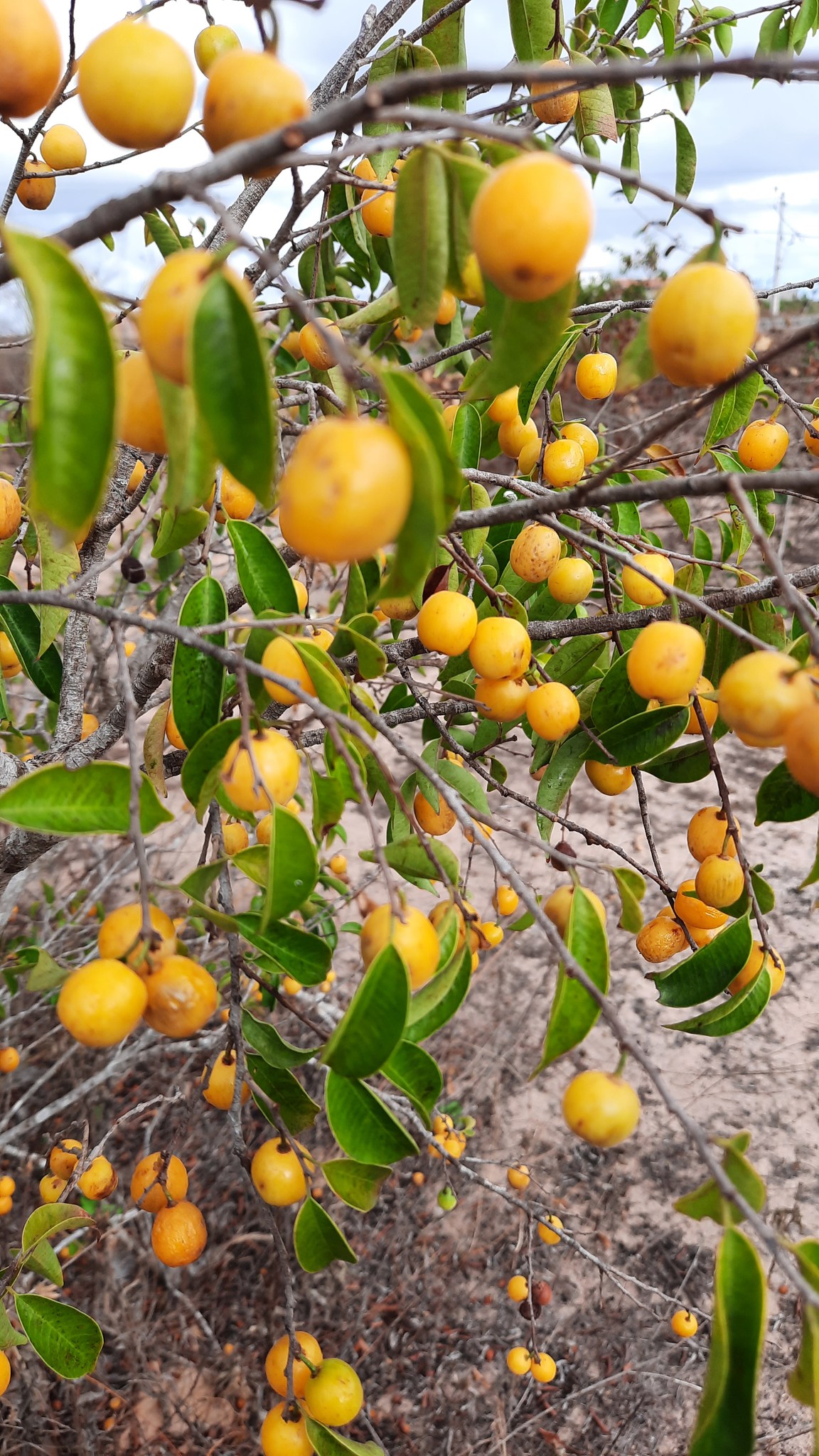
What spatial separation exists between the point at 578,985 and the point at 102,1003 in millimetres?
364

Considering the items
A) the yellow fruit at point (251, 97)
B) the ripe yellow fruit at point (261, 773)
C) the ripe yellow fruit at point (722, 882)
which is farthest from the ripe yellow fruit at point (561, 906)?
the yellow fruit at point (251, 97)

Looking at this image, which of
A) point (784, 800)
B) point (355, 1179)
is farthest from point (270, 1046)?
point (784, 800)

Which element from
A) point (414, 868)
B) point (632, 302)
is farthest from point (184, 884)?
point (632, 302)

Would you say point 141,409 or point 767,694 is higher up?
point 141,409

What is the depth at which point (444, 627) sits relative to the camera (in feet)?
3.18

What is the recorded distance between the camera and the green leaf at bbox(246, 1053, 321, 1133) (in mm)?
1055

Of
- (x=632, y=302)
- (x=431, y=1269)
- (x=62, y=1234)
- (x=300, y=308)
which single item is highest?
(x=300, y=308)

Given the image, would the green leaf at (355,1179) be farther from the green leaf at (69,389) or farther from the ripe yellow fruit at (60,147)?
the ripe yellow fruit at (60,147)

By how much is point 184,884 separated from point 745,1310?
1.59ft

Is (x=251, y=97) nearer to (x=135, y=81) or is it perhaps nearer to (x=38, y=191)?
(x=135, y=81)

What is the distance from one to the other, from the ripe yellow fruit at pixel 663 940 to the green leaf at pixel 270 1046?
44 cm

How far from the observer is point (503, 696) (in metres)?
1.07

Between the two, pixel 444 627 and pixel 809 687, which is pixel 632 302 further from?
pixel 809 687

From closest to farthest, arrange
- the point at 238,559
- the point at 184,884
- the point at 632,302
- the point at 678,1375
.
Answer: the point at 184,884 < the point at 238,559 < the point at 632,302 < the point at 678,1375
